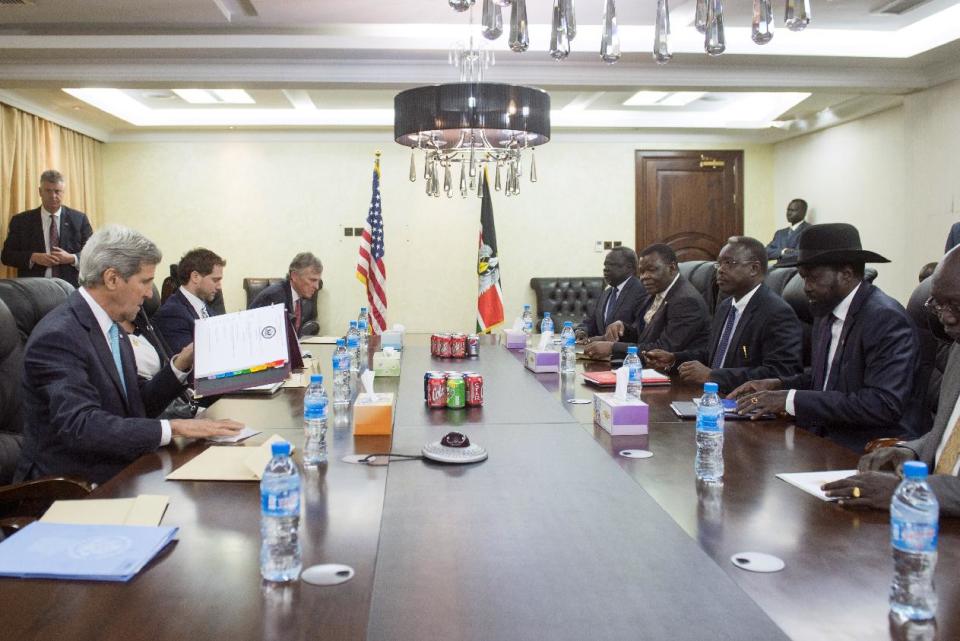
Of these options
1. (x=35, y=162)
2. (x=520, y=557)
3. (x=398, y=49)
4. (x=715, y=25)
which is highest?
(x=398, y=49)

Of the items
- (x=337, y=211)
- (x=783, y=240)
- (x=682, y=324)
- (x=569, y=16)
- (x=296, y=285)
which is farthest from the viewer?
(x=337, y=211)

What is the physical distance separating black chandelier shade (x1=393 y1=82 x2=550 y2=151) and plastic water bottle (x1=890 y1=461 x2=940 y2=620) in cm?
263

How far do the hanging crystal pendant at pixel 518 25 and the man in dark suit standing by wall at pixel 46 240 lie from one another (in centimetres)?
506

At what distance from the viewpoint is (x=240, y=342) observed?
2426 millimetres

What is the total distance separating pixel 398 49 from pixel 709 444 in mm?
4182

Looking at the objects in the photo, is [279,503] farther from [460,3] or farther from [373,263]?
[373,263]

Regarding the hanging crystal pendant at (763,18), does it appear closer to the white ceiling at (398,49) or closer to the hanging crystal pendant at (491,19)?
the hanging crystal pendant at (491,19)

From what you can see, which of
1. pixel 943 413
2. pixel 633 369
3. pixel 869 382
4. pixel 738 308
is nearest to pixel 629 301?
pixel 738 308

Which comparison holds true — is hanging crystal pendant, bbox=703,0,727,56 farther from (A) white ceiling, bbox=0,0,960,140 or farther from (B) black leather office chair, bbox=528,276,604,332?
(B) black leather office chair, bbox=528,276,604,332

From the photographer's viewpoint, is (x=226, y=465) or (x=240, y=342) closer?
(x=226, y=465)

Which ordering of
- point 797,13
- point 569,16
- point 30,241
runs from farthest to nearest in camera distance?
point 30,241 → point 569,16 → point 797,13

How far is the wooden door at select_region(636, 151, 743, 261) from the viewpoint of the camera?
863 centimetres

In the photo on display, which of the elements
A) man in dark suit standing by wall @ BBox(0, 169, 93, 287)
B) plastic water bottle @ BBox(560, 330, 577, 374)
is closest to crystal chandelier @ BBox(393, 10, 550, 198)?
plastic water bottle @ BBox(560, 330, 577, 374)

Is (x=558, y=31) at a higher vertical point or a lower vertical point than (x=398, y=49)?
lower
